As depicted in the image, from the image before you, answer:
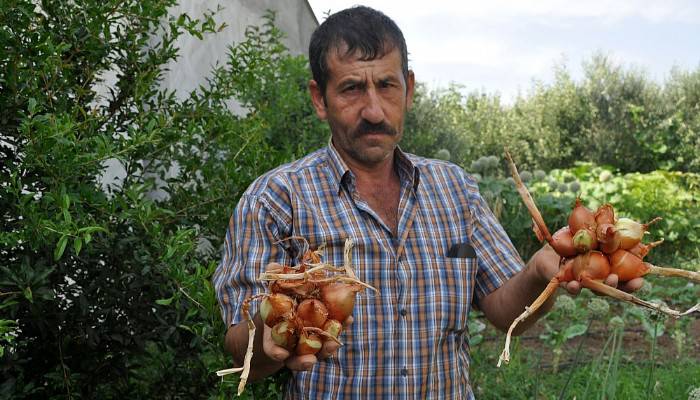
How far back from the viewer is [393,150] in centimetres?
215

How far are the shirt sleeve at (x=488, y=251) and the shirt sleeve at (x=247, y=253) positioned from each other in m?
0.54

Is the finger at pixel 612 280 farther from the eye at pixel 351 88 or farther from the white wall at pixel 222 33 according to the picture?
the white wall at pixel 222 33

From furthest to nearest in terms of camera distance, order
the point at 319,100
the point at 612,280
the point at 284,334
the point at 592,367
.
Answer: the point at 592,367 < the point at 319,100 < the point at 612,280 < the point at 284,334

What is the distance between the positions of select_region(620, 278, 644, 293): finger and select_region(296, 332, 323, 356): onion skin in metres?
0.61

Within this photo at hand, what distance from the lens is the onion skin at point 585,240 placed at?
160 centimetres

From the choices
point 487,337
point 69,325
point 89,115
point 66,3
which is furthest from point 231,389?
point 487,337

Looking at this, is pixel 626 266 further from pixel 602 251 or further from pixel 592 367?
pixel 592 367

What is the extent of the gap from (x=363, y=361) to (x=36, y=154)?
0.93 metres

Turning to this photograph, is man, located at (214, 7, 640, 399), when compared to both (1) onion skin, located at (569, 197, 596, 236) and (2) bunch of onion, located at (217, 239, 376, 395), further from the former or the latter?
(2) bunch of onion, located at (217, 239, 376, 395)

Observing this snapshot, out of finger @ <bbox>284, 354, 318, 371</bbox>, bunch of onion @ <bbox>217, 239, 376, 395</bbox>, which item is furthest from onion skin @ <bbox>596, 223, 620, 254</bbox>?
finger @ <bbox>284, 354, 318, 371</bbox>

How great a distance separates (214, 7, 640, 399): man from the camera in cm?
193

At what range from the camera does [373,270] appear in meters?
1.97

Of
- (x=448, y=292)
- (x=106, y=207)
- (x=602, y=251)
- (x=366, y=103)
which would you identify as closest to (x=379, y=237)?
(x=448, y=292)

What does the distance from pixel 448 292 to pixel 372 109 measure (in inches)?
19.0
